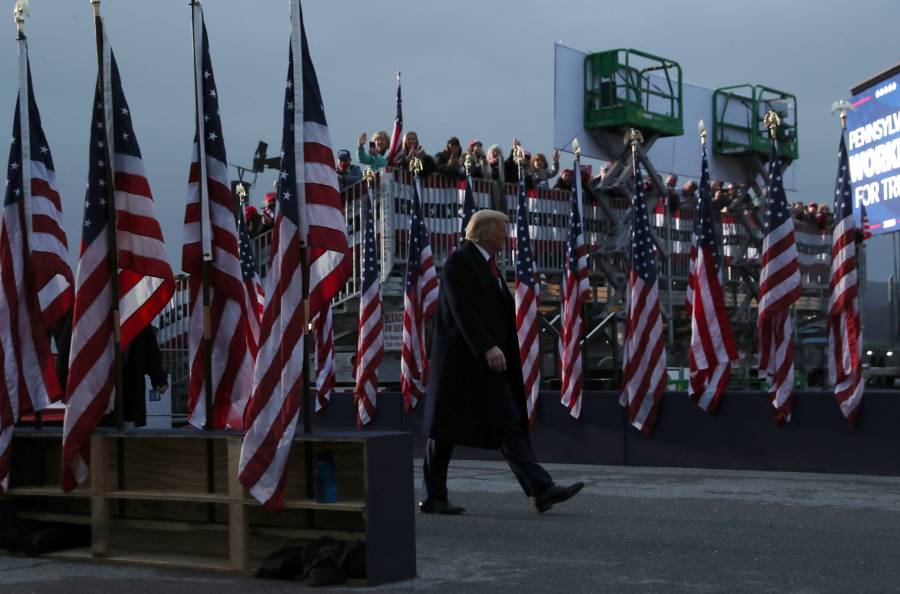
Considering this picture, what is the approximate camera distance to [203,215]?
784 cm

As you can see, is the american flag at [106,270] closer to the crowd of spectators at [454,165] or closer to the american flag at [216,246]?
the american flag at [216,246]

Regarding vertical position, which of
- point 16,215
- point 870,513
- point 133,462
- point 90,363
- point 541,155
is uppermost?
point 541,155

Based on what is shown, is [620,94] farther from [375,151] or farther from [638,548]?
[638,548]

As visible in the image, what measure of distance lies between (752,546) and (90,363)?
3.86 meters

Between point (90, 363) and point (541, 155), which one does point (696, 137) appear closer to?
point (541, 155)

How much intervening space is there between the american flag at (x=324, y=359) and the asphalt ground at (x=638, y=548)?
6992 millimetres

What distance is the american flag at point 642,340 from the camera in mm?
13695

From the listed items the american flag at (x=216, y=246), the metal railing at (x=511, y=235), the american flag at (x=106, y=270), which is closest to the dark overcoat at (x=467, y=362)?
the american flag at (x=216, y=246)

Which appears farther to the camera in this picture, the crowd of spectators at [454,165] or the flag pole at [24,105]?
the crowd of spectators at [454,165]

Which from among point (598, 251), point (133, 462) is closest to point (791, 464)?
point (133, 462)

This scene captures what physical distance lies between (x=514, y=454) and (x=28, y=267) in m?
3.48

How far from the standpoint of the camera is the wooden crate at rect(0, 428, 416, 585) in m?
6.59

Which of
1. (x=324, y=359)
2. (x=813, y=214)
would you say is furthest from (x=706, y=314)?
(x=813, y=214)

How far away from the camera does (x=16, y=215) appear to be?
8938 mm
